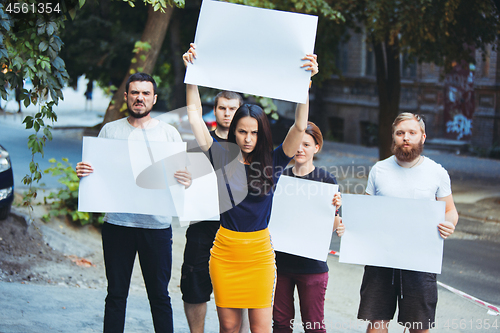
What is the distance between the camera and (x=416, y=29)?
9836mm

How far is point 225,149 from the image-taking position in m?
3.19

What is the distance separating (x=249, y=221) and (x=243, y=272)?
30 cm

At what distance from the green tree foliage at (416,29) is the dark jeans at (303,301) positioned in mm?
7204

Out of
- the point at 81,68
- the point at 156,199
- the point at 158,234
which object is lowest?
the point at 158,234

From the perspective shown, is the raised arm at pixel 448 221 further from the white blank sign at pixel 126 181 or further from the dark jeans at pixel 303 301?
the white blank sign at pixel 126 181

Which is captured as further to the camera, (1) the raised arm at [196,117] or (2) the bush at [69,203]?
(2) the bush at [69,203]

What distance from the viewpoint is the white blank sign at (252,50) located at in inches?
117

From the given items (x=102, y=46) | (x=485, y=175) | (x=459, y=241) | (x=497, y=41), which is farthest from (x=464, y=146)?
(x=102, y=46)

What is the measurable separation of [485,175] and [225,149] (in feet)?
38.2

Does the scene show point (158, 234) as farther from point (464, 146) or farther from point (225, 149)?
point (464, 146)

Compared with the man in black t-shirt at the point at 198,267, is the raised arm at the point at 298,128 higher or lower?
higher

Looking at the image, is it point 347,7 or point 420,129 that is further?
point 347,7

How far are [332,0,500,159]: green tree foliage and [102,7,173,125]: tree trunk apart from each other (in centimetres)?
367

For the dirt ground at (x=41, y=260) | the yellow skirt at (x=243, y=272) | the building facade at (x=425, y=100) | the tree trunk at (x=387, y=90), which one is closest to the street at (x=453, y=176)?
the tree trunk at (x=387, y=90)
